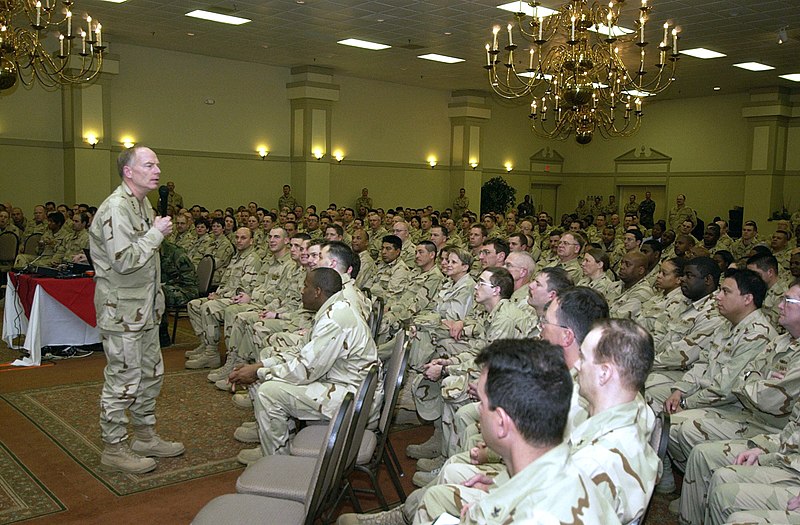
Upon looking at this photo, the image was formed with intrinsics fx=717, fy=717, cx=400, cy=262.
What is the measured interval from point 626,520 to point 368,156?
17594 mm

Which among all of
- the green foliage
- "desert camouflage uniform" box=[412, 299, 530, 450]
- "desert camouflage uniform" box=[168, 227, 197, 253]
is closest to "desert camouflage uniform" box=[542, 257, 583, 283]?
"desert camouflage uniform" box=[412, 299, 530, 450]

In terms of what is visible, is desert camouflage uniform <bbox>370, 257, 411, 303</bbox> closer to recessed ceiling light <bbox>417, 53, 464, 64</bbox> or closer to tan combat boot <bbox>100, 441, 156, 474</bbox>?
tan combat boot <bbox>100, 441, 156, 474</bbox>

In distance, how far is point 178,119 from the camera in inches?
626

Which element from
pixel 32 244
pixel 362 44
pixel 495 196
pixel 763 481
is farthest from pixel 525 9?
pixel 495 196

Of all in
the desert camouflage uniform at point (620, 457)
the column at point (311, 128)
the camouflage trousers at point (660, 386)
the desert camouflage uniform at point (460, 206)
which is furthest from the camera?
the desert camouflage uniform at point (460, 206)

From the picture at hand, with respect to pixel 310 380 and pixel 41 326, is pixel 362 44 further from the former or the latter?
pixel 310 380

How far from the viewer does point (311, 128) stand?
56.7ft

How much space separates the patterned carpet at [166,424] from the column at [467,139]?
15.1 meters

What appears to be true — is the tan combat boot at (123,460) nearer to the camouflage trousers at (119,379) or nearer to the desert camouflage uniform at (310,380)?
the camouflage trousers at (119,379)

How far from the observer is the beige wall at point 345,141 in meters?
14.5

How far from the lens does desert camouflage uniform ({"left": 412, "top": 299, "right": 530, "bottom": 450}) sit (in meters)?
4.22

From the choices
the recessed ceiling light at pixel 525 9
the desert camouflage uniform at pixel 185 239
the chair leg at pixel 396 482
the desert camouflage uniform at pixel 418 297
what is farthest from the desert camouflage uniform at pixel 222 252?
the chair leg at pixel 396 482

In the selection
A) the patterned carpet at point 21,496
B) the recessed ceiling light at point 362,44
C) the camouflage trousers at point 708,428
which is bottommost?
the patterned carpet at point 21,496

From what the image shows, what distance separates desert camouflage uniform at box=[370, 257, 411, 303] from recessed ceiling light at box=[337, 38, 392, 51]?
777cm
